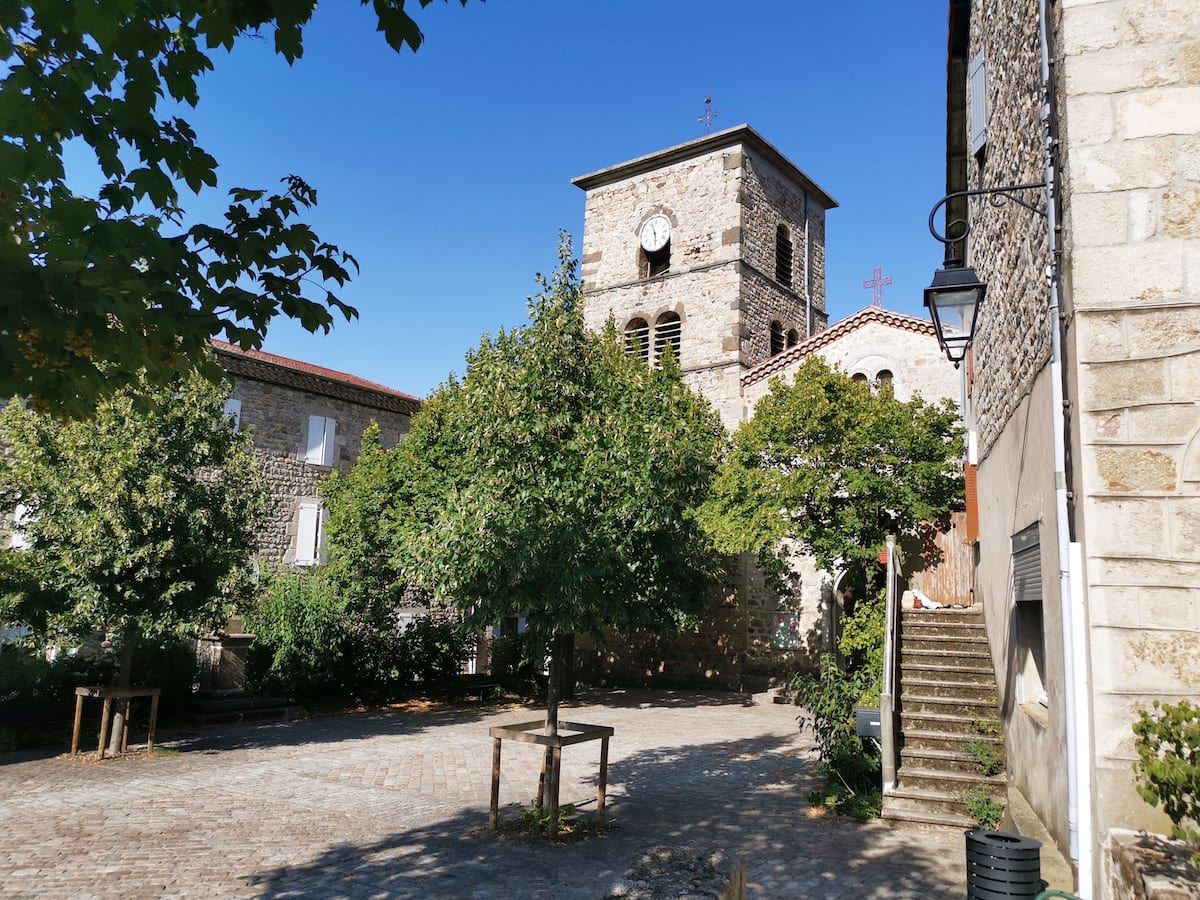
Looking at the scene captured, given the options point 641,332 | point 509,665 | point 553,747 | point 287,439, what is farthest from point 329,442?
point 553,747

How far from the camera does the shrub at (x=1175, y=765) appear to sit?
342cm

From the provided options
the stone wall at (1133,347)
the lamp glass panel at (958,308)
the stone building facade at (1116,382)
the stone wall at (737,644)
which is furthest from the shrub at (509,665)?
the stone wall at (1133,347)

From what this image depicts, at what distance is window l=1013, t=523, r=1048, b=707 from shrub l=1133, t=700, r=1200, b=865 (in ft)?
8.19

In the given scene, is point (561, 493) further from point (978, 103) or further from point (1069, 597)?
point (978, 103)

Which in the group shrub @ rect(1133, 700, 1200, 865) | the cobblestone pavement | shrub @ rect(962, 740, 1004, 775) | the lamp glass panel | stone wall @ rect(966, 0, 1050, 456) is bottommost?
the cobblestone pavement

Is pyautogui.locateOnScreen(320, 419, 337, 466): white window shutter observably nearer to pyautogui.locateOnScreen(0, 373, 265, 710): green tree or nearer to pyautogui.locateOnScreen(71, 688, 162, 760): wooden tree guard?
pyautogui.locateOnScreen(0, 373, 265, 710): green tree

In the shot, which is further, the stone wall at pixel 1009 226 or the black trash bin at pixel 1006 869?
the stone wall at pixel 1009 226

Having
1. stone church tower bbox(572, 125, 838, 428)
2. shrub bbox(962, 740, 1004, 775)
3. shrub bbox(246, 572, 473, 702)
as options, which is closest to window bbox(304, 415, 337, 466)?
shrub bbox(246, 572, 473, 702)

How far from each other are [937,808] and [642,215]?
2030 centimetres

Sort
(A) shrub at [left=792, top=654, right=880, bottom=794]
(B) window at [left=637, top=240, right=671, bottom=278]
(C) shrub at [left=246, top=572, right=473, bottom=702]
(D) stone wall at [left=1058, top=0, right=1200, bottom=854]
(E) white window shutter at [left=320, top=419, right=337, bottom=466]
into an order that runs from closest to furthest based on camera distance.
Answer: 1. (D) stone wall at [left=1058, top=0, right=1200, bottom=854]
2. (A) shrub at [left=792, top=654, right=880, bottom=794]
3. (C) shrub at [left=246, top=572, right=473, bottom=702]
4. (E) white window shutter at [left=320, top=419, right=337, bottom=466]
5. (B) window at [left=637, top=240, right=671, bottom=278]

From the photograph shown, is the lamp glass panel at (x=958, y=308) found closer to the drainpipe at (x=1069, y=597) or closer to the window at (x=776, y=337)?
the drainpipe at (x=1069, y=597)

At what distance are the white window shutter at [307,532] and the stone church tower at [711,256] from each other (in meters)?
9.11

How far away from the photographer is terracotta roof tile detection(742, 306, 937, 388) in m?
18.5

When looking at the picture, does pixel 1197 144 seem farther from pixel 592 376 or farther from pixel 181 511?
pixel 181 511
